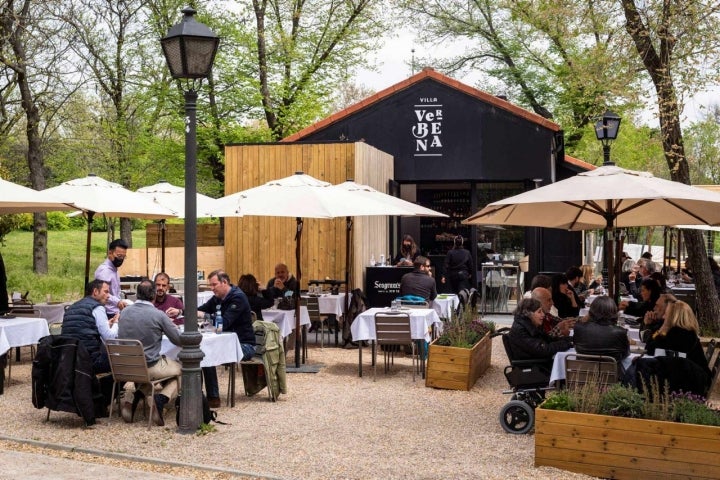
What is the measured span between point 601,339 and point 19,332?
6.70m

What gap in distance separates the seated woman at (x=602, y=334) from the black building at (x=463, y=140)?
1288 centimetres

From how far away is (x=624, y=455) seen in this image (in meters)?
6.73

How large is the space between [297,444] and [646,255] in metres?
13.4

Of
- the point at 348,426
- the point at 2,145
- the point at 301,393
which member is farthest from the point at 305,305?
the point at 2,145

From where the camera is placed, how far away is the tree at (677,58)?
13.6 m

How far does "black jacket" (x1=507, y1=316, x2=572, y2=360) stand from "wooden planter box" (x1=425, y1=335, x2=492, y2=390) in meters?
2.03

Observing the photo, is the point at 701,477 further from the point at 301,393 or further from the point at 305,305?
the point at 305,305

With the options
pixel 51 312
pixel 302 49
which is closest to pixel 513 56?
pixel 302 49

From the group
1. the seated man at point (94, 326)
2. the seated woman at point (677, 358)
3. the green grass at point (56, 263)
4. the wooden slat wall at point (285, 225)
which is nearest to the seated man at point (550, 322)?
the seated woman at point (677, 358)

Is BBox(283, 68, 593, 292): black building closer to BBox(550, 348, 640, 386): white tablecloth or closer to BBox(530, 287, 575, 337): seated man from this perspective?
BBox(530, 287, 575, 337): seated man

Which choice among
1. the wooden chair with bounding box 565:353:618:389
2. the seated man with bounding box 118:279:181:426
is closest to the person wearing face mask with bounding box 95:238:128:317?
the seated man with bounding box 118:279:181:426

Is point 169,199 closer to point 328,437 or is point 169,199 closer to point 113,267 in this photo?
point 113,267

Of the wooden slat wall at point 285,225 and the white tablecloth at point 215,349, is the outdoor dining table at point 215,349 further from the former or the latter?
the wooden slat wall at point 285,225

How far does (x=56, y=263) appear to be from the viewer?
3131 cm
